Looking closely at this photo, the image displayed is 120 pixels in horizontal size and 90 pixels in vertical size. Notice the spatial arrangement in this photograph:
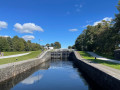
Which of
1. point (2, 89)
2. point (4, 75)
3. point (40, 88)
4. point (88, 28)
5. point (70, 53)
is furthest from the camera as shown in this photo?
point (70, 53)

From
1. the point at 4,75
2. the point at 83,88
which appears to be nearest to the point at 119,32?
the point at 83,88

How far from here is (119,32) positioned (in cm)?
2211

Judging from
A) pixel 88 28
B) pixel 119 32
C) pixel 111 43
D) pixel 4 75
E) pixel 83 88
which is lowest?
pixel 83 88

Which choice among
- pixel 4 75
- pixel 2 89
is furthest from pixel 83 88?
pixel 4 75

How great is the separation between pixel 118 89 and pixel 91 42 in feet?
109

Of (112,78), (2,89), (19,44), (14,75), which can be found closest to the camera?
(112,78)

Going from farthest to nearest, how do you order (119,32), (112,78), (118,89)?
(119,32), (112,78), (118,89)

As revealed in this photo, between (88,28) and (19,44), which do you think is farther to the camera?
(19,44)

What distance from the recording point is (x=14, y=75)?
1271 cm

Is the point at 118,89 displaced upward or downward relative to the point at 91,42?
downward

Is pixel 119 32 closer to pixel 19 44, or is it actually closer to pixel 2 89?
pixel 2 89

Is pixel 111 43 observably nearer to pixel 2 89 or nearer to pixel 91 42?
pixel 91 42

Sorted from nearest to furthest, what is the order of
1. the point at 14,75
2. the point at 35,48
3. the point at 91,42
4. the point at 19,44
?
1. the point at 14,75
2. the point at 91,42
3. the point at 19,44
4. the point at 35,48

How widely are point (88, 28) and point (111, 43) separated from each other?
18.9 m
